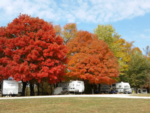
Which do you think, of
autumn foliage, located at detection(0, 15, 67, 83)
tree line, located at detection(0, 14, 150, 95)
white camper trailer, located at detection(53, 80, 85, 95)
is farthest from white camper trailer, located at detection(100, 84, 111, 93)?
autumn foliage, located at detection(0, 15, 67, 83)

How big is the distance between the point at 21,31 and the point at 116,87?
78.1 feet

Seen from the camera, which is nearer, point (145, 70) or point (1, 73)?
point (1, 73)

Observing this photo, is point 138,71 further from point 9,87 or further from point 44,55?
point 9,87

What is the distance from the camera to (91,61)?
107 ft

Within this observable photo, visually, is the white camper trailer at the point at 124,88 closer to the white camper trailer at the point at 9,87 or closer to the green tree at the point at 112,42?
the green tree at the point at 112,42

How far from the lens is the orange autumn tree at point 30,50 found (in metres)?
26.4

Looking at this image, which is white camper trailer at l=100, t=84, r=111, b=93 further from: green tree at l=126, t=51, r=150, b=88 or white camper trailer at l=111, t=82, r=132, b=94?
green tree at l=126, t=51, r=150, b=88

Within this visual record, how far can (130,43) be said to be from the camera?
172ft

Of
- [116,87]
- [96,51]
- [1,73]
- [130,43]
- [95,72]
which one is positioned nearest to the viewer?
[1,73]

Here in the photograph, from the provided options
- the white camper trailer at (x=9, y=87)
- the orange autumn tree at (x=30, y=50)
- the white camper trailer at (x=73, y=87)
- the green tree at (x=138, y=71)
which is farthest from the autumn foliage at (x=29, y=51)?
the green tree at (x=138, y=71)

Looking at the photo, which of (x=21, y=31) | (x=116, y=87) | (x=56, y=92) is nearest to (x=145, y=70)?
(x=116, y=87)

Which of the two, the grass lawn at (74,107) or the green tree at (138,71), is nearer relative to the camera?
the grass lawn at (74,107)

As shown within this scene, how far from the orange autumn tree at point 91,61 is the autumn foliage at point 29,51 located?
434cm

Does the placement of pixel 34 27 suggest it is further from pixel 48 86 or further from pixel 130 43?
pixel 130 43
